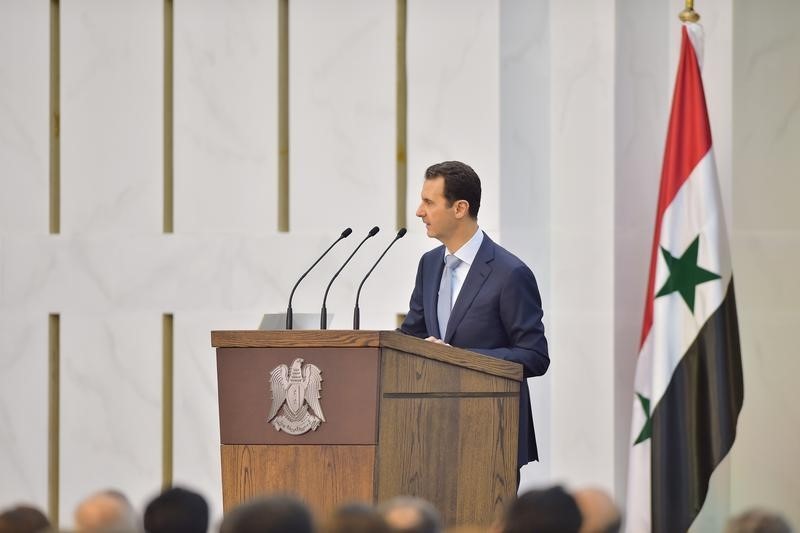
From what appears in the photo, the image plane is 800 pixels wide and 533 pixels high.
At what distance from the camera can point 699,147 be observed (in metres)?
6.08

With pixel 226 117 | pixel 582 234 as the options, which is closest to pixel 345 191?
pixel 226 117

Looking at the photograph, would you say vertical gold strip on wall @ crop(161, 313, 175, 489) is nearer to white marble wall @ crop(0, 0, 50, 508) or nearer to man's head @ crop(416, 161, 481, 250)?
white marble wall @ crop(0, 0, 50, 508)

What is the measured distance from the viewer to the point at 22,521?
6.61ft

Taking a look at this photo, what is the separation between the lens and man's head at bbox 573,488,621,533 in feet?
6.65

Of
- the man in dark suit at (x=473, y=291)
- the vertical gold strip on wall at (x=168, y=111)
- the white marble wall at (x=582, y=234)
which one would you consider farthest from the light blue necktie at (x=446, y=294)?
the vertical gold strip on wall at (x=168, y=111)

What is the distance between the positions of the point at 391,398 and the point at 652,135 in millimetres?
3315

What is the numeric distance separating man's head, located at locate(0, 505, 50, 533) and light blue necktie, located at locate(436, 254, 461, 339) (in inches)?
109

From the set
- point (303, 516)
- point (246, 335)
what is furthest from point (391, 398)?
point (303, 516)

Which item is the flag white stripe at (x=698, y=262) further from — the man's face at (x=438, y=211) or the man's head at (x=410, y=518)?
the man's head at (x=410, y=518)

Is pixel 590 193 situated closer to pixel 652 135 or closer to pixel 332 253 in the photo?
pixel 652 135

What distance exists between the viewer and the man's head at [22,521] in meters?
1.98

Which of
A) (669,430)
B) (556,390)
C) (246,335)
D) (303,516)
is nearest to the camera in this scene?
(303,516)

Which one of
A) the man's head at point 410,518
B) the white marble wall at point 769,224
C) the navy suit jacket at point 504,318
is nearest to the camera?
the man's head at point 410,518

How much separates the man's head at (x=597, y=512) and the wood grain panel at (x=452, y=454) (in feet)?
5.50
